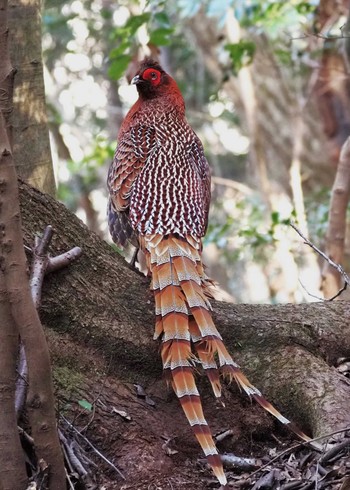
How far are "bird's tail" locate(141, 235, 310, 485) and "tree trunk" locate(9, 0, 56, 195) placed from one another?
98 centimetres

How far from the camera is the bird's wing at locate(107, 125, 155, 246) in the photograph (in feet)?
13.9

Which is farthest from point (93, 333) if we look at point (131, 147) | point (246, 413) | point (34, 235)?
point (131, 147)

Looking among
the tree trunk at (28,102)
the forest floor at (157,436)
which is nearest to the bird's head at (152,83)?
the tree trunk at (28,102)

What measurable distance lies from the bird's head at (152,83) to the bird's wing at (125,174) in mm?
425

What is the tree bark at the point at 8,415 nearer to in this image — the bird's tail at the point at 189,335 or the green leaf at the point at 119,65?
the bird's tail at the point at 189,335

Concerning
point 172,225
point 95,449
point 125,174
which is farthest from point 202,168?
point 95,449

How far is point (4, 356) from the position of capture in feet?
7.91

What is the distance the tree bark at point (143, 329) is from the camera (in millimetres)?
3312

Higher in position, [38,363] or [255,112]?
[255,112]

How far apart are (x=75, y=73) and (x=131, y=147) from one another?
14354 mm

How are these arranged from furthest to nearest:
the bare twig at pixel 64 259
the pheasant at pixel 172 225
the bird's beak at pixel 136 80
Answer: the bird's beak at pixel 136 80 → the bare twig at pixel 64 259 → the pheasant at pixel 172 225

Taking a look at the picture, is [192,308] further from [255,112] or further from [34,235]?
[255,112]

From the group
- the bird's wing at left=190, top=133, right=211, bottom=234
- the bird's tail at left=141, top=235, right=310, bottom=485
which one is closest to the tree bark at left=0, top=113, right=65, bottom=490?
the bird's tail at left=141, top=235, right=310, bottom=485

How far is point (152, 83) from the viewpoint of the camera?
4.81m
